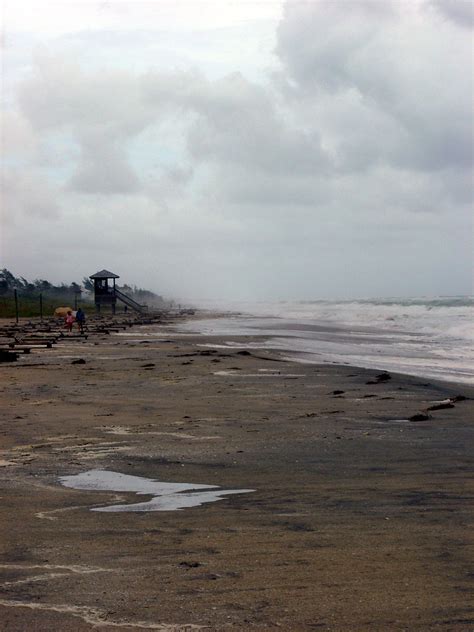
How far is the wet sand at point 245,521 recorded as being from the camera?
3.85 m

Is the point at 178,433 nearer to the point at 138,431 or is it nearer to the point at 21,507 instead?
the point at 138,431

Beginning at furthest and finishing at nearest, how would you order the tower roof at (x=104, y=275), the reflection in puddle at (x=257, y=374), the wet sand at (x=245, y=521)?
the tower roof at (x=104, y=275) < the reflection in puddle at (x=257, y=374) < the wet sand at (x=245, y=521)

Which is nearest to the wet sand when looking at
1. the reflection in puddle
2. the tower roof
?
the reflection in puddle

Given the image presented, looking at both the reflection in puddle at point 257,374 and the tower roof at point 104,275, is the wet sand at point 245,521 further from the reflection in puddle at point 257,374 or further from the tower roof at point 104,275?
the tower roof at point 104,275

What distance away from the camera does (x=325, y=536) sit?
5.01 metres

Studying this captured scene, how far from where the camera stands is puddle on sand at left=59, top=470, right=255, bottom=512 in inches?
Answer: 231

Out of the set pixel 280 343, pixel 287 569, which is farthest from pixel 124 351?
pixel 287 569

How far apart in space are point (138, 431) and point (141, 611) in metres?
5.90

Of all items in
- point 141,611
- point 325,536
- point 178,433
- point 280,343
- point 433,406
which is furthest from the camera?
point 280,343

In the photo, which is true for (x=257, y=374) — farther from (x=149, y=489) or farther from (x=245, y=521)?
(x=245, y=521)

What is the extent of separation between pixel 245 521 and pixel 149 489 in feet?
4.46

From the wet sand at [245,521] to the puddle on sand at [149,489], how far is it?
0.12 metres

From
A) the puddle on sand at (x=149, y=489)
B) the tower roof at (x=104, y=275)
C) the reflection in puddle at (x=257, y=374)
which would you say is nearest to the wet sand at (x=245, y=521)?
the puddle on sand at (x=149, y=489)

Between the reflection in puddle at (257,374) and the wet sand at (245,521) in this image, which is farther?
the reflection in puddle at (257,374)
